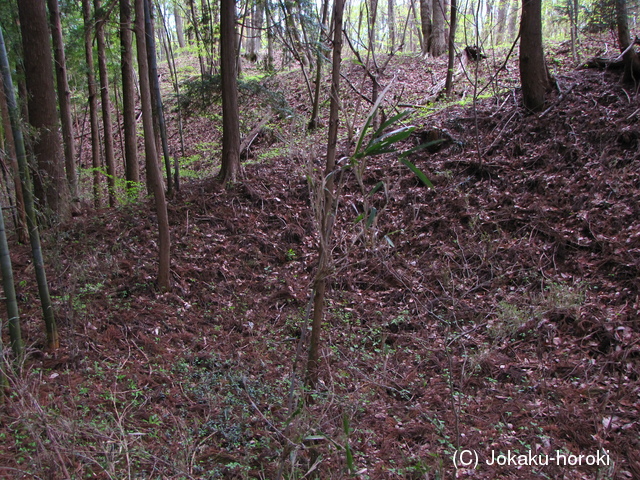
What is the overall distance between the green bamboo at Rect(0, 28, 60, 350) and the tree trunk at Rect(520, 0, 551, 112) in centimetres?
820

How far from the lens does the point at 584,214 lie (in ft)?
20.2

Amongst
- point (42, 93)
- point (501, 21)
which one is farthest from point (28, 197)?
point (501, 21)

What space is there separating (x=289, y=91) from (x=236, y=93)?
26.5ft

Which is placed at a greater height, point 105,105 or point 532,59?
point 532,59

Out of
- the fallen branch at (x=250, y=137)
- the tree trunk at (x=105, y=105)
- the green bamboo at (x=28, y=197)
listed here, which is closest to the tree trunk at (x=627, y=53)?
the fallen branch at (x=250, y=137)

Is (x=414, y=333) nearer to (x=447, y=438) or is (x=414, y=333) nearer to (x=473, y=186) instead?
(x=447, y=438)

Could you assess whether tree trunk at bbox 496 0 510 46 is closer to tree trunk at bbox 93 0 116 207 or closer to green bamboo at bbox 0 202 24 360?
tree trunk at bbox 93 0 116 207

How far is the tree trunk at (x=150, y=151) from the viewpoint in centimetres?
545

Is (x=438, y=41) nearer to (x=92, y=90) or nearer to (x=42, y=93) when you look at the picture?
(x=92, y=90)

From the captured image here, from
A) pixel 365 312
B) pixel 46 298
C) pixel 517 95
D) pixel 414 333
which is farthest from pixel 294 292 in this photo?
pixel 517 95

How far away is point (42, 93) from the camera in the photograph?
6.98 metres

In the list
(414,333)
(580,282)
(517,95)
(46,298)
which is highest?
(517,95)

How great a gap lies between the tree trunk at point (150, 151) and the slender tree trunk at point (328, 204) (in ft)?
10.5

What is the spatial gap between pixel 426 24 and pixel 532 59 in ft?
29.2
